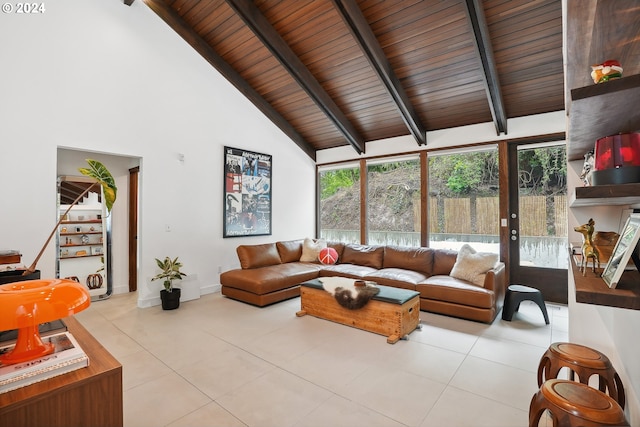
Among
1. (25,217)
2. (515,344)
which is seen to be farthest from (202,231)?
(515,344)

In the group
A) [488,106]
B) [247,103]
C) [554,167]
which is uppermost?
[247,103]

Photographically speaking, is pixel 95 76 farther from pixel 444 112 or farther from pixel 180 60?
pixel 444 112

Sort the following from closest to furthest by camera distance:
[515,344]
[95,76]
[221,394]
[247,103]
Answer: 1. [221,394]
2. [515,344]
3. [95,76]
4. [247,103]

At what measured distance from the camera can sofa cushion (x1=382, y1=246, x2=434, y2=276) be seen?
15.1ft

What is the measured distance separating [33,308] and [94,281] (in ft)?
14.5

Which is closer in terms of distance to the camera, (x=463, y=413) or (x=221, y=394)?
(x=463, y=413)

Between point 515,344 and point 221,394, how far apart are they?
2764 millimetres

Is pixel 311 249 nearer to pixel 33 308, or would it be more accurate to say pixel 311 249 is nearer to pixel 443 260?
A: pixel 443 260

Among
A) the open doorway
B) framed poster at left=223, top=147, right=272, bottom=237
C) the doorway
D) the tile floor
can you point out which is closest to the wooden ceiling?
the doorway

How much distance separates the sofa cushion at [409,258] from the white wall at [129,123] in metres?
2.35

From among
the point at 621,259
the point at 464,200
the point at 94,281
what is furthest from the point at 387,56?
the point at 94,281

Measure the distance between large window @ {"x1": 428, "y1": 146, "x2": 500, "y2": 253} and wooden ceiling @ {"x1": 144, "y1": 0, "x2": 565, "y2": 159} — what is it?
58cm

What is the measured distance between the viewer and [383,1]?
11.4 ft

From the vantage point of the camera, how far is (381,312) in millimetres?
3184
